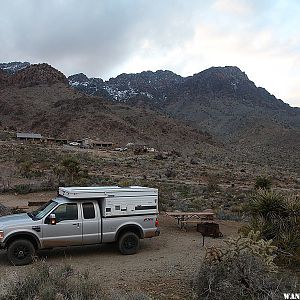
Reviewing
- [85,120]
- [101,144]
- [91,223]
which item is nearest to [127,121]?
[85,120]

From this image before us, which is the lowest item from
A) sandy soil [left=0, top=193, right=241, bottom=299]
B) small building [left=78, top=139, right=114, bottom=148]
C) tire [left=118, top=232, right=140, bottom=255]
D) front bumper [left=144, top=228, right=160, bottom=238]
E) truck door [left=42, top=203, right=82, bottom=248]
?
sandy soil [left=0, top=193, right=241, bottom=299]

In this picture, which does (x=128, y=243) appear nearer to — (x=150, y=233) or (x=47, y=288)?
(x=150, y=233)

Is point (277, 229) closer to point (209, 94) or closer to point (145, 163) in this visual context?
point (145, 163)

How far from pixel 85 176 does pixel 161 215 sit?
13155 millimetres

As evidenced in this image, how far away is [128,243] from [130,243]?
0.18ft

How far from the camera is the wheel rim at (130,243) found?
10.8 m

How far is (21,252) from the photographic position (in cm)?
957

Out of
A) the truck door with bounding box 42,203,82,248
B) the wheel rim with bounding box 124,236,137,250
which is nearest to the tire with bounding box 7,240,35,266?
the truck door with bounding box 42,203,82,248

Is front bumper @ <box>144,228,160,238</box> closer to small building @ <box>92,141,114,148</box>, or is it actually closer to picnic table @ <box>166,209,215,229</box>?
picnic table @ <box>166,209,215,229</box>

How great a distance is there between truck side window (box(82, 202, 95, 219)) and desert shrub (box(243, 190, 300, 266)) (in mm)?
3924

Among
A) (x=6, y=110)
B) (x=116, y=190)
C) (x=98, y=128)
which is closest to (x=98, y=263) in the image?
(x=116, y=190)

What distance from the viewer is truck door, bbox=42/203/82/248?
9.91m

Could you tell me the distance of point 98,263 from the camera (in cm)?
990

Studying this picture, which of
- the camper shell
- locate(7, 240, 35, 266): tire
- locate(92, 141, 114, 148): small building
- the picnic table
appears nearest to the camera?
locate(7, 240, 35, 266): tire
